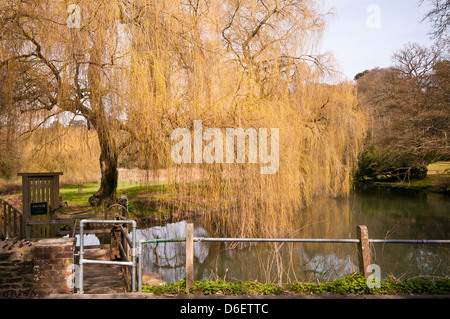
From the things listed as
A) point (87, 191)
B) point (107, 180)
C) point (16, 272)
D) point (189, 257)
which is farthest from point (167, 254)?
point (87, 191)

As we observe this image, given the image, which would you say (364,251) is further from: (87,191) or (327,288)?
(87,191)

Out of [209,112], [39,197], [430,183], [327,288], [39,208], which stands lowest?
[327,288]

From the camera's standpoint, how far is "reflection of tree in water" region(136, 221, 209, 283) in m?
6.51

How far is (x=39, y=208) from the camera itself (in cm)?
661

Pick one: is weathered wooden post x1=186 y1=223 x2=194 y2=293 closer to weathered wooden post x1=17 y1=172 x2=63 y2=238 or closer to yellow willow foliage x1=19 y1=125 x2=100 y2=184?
weathered wooden post x1=17 y1=172 x2=63 y2=238

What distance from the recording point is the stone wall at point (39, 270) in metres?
3.48

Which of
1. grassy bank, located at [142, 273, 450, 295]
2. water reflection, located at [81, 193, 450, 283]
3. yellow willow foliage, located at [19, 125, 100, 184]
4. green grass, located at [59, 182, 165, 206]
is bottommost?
water reflection, located at [81, 193, 450, 283]

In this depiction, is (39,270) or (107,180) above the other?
(107,180)

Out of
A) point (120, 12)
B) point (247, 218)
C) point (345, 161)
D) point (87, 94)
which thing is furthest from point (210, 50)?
point (345, 161)

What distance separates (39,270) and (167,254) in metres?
4.22

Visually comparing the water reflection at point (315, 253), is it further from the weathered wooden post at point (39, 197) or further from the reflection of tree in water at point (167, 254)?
the weathered wooden post at point (39, 197)

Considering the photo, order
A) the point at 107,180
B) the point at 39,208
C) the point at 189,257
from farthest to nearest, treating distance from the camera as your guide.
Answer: the point at 107,180 → the point at 39,208 → the point at 189,257

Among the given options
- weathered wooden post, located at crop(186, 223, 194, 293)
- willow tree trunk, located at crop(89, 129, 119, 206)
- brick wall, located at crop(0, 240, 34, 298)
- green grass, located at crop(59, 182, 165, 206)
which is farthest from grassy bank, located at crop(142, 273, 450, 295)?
willow tree trunk, located at crop(89, 129, 119, 206)

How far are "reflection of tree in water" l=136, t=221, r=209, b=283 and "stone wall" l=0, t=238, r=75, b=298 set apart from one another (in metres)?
2.29
